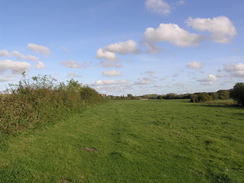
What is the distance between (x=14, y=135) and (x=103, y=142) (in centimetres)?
435

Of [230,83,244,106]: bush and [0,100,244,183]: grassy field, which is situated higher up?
[230,83,244,106]: bush

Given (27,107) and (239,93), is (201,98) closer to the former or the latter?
(239,93)

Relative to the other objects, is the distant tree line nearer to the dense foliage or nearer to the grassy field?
the dense foliage

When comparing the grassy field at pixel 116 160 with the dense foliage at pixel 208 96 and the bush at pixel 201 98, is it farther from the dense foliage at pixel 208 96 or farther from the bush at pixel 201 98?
the dense foliage at pixel 208 96

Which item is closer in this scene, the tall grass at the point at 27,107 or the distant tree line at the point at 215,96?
the tall grass at the point at 27,107

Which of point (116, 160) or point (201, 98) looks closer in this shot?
point (116, 160)

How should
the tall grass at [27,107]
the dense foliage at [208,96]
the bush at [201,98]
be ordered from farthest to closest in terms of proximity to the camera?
the dense foliage at [208,96] → the bush at [201,98] → the tall grass at [27,107]

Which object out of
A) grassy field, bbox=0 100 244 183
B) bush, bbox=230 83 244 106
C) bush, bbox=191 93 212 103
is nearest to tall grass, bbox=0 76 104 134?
grassy field, bbox=0 100 244 183

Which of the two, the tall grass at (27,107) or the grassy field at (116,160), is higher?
the tall grass at (27,107)

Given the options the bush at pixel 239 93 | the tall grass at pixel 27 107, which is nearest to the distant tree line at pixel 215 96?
the bush at pixel 239 93

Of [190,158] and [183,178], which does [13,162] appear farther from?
[190,158]

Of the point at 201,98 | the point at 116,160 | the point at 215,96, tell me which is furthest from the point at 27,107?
the point at 215,96

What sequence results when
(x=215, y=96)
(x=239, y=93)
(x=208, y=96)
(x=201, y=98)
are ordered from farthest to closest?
1. (x=215, y=96)
2. (x=208, y=96)
3. (x=201, y=98)
4. (x=239, y=93)

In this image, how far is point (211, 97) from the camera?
2761 inches
